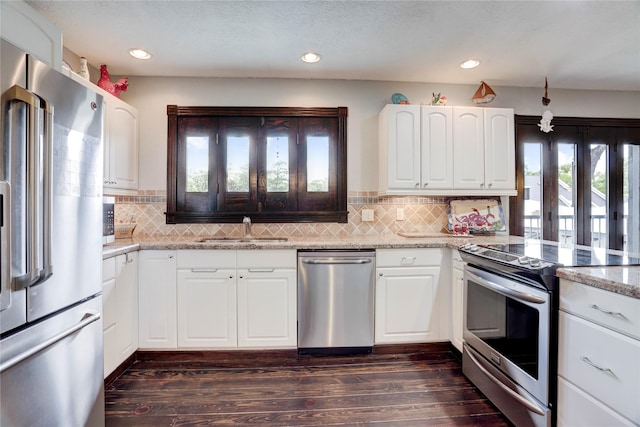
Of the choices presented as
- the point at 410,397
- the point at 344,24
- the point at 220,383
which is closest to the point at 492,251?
the point at 410,397

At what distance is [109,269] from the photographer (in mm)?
1933

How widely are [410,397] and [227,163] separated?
7.97ft

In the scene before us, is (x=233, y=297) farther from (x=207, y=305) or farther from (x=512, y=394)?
(x=512, y=394)

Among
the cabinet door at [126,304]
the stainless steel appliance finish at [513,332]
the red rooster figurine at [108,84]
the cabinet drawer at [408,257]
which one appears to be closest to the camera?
the stainless steel appliance finish at [513,332]

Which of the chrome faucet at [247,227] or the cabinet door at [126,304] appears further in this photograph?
the chrome faucet at [247,227]

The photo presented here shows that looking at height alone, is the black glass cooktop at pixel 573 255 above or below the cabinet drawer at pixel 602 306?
above

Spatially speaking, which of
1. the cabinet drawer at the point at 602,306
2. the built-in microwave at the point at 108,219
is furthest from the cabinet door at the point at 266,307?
the cabinet drawer at the point at 602,306

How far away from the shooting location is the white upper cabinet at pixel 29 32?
125 cm

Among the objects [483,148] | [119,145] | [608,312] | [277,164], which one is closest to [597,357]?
[608,312]

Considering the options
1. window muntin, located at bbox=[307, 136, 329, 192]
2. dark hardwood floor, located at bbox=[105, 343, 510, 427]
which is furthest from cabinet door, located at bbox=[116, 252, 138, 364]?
window muntin, located at bbox=[307, 136, 329, 192]

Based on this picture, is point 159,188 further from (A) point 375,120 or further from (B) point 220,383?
(A) point 375,120

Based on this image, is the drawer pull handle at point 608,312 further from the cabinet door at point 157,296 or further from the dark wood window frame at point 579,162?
the cabinet door at point 157,296

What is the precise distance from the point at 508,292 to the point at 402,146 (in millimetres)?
1520

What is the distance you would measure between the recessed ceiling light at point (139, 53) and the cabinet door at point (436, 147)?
242cm
